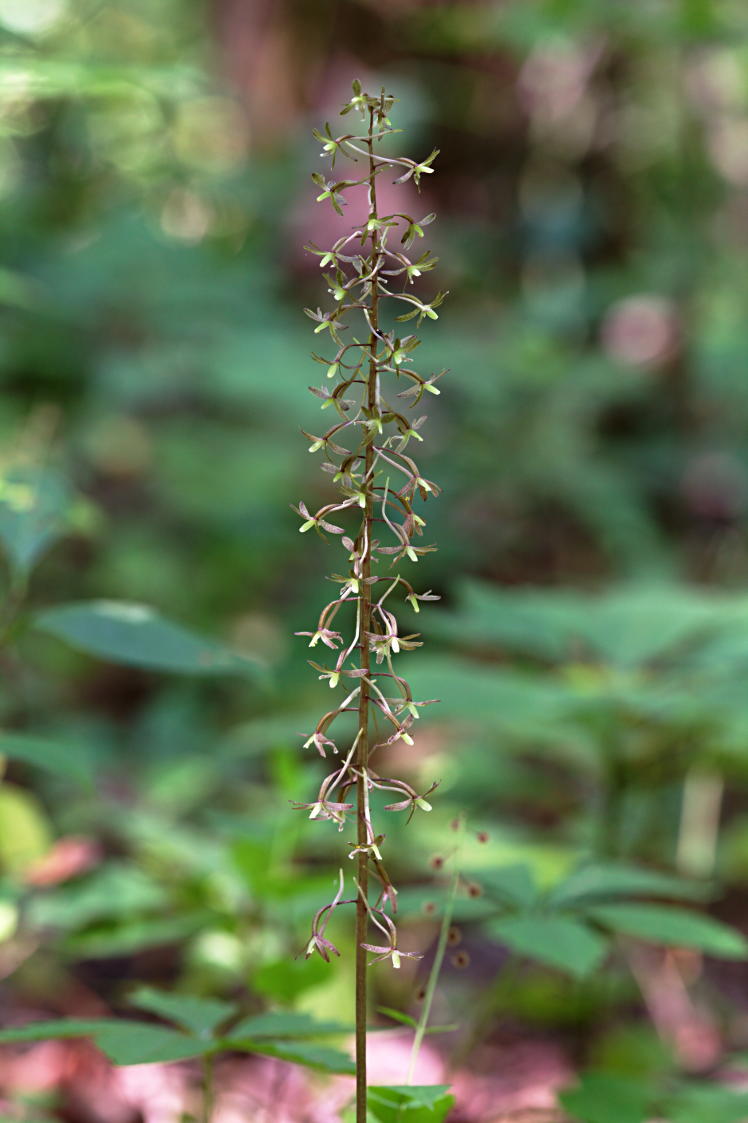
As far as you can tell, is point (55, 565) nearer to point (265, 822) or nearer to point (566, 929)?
point (265, 822)

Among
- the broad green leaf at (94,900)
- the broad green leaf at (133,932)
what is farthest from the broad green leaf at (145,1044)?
the broad green leaf at (94,900)

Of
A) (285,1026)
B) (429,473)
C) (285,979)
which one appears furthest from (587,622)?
(429,473)

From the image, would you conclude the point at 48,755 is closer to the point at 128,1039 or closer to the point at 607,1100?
the point at 128,1039

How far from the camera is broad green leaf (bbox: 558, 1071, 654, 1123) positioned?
1.18 meters

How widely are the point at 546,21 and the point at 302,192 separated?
2084mm

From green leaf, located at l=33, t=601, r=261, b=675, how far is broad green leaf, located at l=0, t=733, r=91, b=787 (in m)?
0.14

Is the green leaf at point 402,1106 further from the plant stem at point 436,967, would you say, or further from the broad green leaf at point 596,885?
the broad green leaf at point 596,885

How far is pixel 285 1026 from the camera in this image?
1.02 m

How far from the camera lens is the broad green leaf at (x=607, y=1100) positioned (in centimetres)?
118

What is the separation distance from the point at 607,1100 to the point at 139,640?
810 mm

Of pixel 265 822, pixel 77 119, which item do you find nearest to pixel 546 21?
pixel 77 119

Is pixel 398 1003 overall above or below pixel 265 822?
below

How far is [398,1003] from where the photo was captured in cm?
221

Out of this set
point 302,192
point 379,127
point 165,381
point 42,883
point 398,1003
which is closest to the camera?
point 379,127
